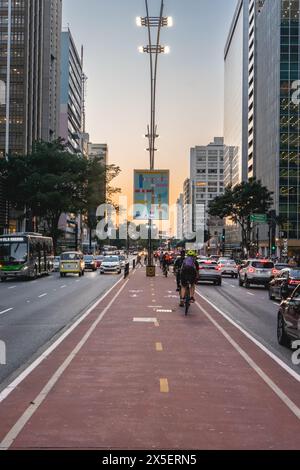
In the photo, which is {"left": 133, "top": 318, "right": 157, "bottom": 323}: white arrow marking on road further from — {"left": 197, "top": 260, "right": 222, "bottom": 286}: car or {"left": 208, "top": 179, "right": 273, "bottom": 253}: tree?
{"left": 208, "top": 179, "right": 273, "bottom": 253}: tree

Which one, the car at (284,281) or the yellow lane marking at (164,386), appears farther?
the car at (284,281)

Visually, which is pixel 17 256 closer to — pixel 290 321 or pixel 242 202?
pixel 290 321

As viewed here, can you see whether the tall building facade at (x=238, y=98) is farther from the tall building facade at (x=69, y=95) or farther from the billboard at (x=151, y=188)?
the billboard at (x=151, y=188)

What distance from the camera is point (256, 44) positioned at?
128 m

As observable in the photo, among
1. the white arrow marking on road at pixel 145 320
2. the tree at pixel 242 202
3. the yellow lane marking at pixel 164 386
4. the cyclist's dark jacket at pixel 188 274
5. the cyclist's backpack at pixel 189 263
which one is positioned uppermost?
the tree at pixel 242 202

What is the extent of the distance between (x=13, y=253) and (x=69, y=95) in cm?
12074

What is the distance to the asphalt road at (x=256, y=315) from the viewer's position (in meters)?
14.1

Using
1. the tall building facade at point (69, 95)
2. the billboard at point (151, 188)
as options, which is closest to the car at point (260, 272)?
the billboard at point (151, 188)

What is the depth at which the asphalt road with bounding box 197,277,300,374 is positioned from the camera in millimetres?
14062

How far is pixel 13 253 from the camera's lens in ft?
148

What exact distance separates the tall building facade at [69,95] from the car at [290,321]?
136 m

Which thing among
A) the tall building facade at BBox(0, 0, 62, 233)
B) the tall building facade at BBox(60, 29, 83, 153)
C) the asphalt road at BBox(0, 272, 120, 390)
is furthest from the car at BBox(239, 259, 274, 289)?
the tall building facade at BBox(60, 29, 83, 153)

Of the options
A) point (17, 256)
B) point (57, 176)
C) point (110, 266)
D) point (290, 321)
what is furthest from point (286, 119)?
point (290, 321)
